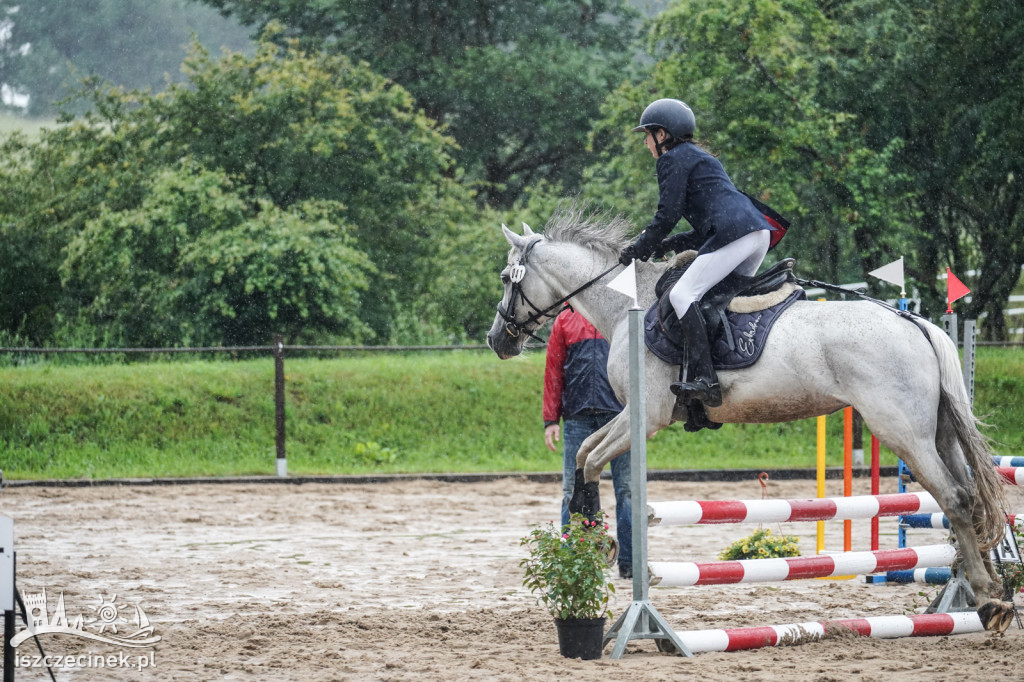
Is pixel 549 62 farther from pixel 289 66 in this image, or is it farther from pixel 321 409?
pixel 321 409

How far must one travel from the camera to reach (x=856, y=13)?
20.2m

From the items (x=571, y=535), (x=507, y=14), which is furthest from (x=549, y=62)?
(x=571, y=535)

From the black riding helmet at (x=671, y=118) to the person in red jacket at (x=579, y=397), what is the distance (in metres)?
1.81

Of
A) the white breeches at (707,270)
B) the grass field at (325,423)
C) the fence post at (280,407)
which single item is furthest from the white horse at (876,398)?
the grass field at (325,423)

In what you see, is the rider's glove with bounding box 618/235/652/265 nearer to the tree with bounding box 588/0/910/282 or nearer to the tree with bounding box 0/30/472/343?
the tree with bounding box 588/0/910/282

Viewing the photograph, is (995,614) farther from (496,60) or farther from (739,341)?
(496,60)

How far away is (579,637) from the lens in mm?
5309

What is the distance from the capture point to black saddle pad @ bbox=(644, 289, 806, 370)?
222 inches

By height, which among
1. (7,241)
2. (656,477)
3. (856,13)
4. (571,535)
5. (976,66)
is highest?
(856,13)

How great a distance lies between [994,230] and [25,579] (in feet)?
58.5

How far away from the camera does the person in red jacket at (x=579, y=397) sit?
745cm

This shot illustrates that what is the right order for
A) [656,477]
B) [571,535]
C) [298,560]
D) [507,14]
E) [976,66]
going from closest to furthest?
[571,535] < [298,560] < [656,477] < [976,66] < [507,14]

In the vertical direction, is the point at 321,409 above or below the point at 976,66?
below

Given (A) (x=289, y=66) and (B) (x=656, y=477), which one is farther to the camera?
(A) (x=289, y=66)
